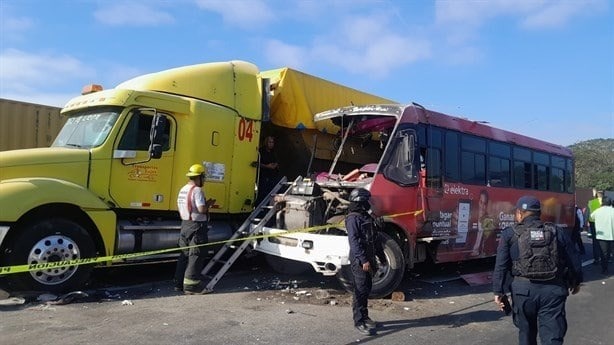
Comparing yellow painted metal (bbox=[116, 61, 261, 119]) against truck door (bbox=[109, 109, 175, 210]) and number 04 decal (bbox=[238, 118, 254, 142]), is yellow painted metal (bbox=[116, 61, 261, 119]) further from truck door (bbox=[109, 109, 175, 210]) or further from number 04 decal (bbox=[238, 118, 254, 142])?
truck door (bbox=[109, 109, 175, 210])

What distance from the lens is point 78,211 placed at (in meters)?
7.15

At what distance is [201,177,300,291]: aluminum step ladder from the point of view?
8047 millimetres

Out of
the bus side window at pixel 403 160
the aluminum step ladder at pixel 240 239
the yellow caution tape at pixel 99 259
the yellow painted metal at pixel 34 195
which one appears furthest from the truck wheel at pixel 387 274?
the yellow painted metal at pixel 34 195

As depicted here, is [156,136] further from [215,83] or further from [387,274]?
[387,274]

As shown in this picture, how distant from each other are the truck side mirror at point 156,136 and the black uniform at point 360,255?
3.20m

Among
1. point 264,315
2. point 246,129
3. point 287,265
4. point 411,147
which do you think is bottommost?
point 264,315

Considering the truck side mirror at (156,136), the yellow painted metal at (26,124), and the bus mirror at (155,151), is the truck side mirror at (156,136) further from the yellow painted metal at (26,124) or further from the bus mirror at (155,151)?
the yellow painted metal at (26,124)

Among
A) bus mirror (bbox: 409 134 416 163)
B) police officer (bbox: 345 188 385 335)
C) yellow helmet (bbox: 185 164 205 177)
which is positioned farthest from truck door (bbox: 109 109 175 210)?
bus mirror (bbox: 409 134 416 163)

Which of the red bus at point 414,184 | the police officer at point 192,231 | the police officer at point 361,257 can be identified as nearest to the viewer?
the police officer at point 361,257

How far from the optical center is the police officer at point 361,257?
5.99 metres

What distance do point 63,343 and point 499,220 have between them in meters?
8.07

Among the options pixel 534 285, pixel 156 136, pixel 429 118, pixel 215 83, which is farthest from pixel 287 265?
pixel 534 285

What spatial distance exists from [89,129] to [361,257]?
179 inches

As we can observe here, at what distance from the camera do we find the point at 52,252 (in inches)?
267
